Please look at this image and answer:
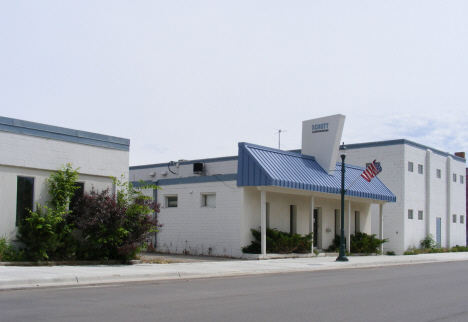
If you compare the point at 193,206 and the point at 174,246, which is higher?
the point at 193,206

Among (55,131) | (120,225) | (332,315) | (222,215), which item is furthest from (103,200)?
(332,315)

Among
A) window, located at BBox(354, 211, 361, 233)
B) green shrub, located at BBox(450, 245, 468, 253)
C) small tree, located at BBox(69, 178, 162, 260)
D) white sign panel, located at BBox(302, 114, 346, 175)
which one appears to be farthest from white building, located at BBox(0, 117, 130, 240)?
green shrub, located at BBox(450, 245, 468, 253)

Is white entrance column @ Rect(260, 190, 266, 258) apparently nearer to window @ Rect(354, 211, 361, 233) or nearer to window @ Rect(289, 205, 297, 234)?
window @ Rect(289, 205, 297, 234)

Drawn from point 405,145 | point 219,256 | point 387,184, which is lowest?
point 219,256

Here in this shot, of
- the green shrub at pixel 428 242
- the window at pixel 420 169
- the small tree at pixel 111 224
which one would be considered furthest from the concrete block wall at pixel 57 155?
the green shrub at pixel 428 242

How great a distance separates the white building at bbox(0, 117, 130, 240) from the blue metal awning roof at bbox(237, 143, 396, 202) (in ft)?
19.9

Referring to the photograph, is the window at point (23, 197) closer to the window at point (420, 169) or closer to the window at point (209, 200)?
the window at point (209, 200)

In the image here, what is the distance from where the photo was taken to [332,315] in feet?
30.6

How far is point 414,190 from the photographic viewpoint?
35.9 metres

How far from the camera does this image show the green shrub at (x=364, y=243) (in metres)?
29.9

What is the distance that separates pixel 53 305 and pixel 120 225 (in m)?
8.07

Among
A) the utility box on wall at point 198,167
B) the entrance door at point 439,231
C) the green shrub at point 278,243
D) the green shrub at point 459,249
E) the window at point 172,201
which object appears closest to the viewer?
the green shrub at point 278,243

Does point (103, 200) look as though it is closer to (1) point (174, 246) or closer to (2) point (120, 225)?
(2) point (120, 225)

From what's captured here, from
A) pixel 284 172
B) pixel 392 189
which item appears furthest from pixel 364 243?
pixel 284 172
